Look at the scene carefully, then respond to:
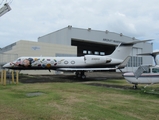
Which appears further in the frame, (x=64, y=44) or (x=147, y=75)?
(x=64, y=44)

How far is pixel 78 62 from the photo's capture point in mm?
25625

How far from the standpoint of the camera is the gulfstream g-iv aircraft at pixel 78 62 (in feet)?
77.5

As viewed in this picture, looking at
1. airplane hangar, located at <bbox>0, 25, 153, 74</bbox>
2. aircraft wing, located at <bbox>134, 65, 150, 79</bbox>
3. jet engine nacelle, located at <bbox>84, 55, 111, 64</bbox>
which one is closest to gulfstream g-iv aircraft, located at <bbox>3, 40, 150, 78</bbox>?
jet engine nacelle, located at <bbox>84, 55, 111, 64</bbox>

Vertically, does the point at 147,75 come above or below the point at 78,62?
below

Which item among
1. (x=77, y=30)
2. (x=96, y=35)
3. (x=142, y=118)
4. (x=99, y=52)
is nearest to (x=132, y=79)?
(x=142, y=118)

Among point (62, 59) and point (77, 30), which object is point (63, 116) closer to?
point (62, 59)

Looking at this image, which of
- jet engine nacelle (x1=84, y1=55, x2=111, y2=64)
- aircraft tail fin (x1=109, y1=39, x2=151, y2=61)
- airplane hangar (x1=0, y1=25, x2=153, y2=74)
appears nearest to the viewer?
jet engine nacelle (x1=84, y1=55, x2=111, y2=64)

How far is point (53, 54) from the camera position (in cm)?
3791

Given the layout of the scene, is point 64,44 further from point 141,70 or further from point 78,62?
point 141,70

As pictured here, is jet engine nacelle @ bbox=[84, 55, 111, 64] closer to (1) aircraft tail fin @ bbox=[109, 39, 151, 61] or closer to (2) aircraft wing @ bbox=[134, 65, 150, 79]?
(1) aircraft tail fin @ bbox=[109, 39, 151, 61]

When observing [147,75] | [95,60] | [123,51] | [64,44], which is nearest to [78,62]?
[95,60]

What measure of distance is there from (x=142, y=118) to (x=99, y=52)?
231 feet

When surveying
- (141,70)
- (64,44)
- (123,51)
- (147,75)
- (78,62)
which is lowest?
(147,75)

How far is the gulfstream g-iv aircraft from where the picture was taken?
23.6 metres
